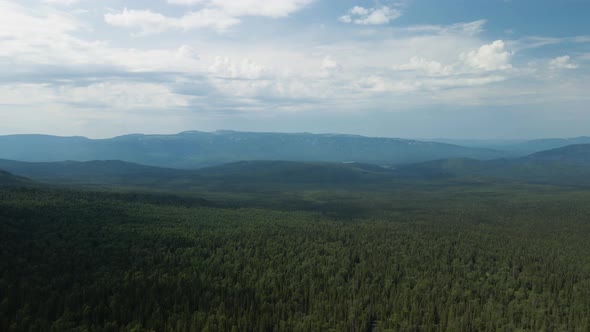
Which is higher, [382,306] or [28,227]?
[28,227]

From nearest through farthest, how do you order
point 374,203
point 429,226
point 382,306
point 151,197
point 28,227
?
point 382,306 → point 28,227 → point 429,226 → point 151,197 → point 374,203

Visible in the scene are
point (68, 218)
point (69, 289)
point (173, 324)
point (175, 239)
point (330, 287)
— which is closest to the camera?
point (173, 324)

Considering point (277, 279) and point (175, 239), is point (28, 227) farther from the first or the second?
point (277, 279)

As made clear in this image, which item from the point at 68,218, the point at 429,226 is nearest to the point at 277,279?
the point at 68,218

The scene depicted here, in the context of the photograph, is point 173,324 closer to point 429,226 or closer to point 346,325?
point 346,325

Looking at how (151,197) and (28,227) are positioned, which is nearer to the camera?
(28,227)

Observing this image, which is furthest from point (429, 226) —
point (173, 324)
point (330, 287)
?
point (173, 324)
